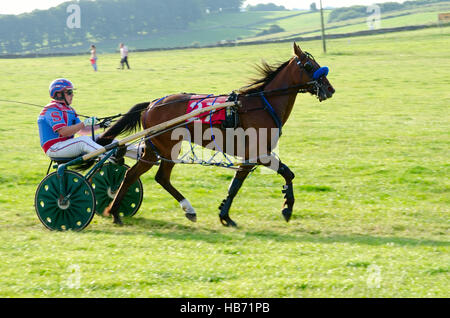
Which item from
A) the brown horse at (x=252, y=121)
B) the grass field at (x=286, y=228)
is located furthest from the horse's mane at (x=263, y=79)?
the grass field at (x=286, y=228)

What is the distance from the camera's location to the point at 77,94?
24328 mm

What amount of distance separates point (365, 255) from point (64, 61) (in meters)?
37.9

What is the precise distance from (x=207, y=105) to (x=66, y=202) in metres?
2.13

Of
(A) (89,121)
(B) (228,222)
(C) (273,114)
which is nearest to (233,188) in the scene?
(B) (228,222)

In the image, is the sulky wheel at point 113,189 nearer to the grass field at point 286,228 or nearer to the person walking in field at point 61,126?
the grass field at point 286,228

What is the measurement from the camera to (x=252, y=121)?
24.1 feet

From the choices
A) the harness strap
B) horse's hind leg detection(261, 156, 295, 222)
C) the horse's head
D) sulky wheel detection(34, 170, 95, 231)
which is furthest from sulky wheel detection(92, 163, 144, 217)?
the horse's head

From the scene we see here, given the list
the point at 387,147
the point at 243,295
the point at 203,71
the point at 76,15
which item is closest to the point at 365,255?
the point at 243,295

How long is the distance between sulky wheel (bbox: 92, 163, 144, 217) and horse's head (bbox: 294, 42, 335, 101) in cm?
264

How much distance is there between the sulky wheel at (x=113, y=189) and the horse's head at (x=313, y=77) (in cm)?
264

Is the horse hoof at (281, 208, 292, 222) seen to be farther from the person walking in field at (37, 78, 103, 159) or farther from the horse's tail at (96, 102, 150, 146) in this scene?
the person walking in field at (37, 78, 103, 159)

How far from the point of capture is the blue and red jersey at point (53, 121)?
7.11 metres

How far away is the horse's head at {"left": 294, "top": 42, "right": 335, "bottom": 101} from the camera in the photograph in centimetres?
736
